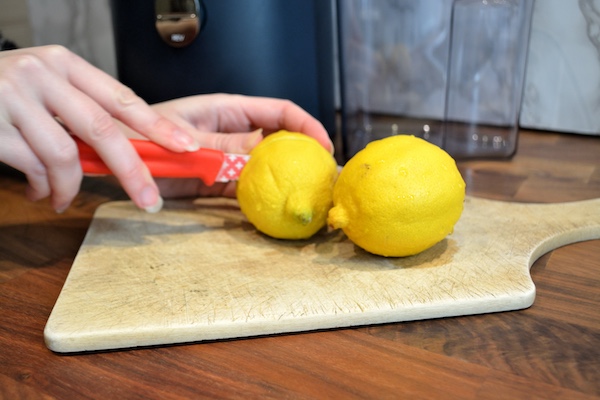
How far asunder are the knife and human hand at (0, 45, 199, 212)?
0.02 metres

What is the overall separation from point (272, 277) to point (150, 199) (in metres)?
0.21

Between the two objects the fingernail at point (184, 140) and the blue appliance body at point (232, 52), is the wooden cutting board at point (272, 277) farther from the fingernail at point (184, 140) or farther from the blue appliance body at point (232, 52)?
the blue appliance body at point (232, 52)

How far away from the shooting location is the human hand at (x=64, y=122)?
688 millimetres

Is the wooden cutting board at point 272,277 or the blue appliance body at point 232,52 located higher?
the blue appliance body at point 232,52

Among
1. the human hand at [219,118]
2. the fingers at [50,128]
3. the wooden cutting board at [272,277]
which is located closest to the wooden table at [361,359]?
the wooden cutting board at [272,277]

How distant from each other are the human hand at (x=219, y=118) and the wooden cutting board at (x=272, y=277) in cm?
10

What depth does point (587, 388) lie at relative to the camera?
489mm

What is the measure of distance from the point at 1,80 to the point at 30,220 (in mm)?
277

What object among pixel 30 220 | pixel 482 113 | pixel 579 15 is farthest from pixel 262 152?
pixel 579 15

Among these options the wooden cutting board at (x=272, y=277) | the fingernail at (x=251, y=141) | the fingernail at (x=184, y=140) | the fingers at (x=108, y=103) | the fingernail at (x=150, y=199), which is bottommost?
the wooden cutting board at (x=272, y=277)

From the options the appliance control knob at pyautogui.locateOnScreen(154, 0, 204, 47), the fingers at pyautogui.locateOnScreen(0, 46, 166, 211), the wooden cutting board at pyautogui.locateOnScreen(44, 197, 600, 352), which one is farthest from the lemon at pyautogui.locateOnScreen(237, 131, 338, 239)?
the appliance control knob at pyautogui.locateOnScreen(154, 0, 204, 47)

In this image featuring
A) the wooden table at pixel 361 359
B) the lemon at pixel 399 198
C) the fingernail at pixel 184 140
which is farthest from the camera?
the fingernail at pixel 184 140

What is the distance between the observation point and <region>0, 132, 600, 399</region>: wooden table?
1.65 ft

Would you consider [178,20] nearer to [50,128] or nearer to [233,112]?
[233,112]
